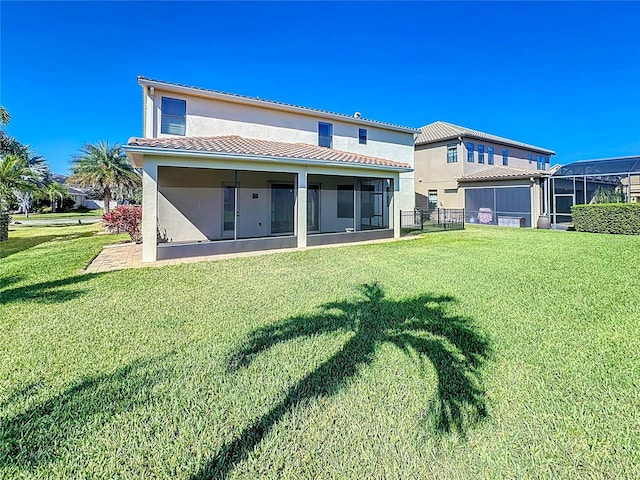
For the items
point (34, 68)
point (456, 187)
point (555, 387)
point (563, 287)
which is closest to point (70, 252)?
point (555, 387)

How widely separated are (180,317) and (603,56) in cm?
4291

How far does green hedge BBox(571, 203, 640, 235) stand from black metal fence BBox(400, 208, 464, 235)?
20.0ft

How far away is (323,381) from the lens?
3227 millimetres

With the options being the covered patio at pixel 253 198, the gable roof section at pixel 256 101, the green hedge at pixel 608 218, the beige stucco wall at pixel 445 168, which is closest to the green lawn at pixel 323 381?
the covered patio at pixel 253 198

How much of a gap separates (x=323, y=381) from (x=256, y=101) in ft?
47.4

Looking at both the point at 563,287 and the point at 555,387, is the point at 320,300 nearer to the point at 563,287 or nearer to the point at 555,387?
the point at 555,387

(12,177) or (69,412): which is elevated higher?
(12,177)

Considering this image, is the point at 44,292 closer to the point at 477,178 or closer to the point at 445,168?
the point at 477,178

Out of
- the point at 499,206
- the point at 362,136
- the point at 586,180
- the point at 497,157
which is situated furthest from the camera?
the point at 497,157

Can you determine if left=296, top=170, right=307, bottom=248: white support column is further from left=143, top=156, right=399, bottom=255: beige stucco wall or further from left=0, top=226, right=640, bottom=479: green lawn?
left=0, top=226, right=640, bottom=479: green lawn

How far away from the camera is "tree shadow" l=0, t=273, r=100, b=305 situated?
591 cm

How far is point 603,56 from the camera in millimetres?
30578

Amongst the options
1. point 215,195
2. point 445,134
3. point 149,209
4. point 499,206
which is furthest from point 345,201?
point 445,134

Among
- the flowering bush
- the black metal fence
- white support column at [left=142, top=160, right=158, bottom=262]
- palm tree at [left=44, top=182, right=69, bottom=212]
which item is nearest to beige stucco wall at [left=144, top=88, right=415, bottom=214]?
the black metal fence
